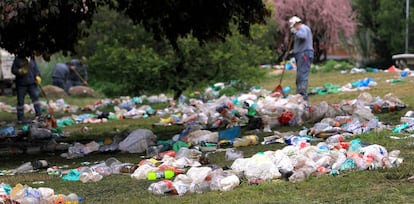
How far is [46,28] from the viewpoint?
11.2 m

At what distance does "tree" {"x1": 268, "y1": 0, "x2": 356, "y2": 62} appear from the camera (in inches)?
1500

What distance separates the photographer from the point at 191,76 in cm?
1989

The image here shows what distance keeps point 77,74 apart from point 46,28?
18355mm

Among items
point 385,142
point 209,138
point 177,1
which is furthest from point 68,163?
point 385,142

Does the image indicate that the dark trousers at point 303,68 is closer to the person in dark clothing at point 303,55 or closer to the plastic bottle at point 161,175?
the person in dark clothing at point 303,55

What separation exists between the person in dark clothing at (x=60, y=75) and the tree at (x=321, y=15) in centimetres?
1331

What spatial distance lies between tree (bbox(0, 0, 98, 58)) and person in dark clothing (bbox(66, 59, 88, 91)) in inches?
677

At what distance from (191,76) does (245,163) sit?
1318cm

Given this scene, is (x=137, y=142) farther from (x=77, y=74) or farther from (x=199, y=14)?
(x=77, y=74)

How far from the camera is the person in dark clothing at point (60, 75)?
2794 cm

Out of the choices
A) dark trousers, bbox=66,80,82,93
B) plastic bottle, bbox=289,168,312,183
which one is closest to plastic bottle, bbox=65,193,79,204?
plastic bottle, bbox=289,168,312,183

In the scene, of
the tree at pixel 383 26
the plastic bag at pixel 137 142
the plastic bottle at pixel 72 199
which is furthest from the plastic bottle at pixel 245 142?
Result: the tree at pixel 383 26

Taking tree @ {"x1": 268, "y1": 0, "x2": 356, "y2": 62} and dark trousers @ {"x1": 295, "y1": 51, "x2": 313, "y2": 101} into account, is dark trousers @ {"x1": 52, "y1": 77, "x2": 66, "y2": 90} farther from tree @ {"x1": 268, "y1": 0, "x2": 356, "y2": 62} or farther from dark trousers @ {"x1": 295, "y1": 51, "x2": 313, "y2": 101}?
dark trousers @ {"x1": 295, "y1": 51, "x2": 313, "y2": 101}

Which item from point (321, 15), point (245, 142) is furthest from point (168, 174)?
point (321, 15)
